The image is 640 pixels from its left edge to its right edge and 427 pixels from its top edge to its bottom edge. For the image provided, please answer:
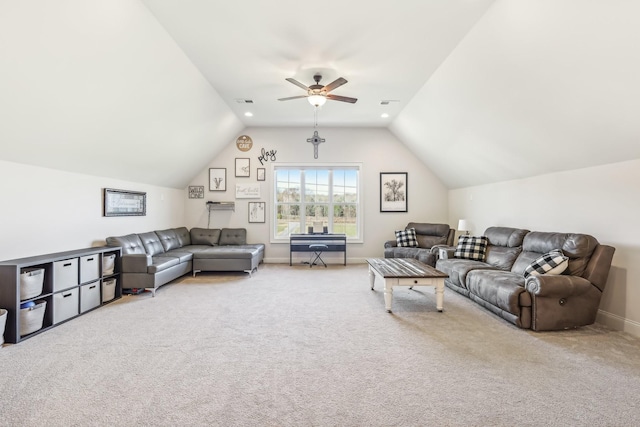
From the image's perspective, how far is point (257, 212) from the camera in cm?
727

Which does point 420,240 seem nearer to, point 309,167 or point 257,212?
point 309,167

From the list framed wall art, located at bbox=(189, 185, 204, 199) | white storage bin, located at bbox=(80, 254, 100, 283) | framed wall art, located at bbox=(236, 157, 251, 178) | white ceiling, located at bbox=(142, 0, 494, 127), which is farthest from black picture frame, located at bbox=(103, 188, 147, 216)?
white ceiling, located at bbox=(142, 0, 494, 127)

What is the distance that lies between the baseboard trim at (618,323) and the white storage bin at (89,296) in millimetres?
5945

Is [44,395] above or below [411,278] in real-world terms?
below

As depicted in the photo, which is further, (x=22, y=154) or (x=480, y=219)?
(x=480, y=219)

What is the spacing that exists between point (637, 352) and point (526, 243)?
5.80 ft

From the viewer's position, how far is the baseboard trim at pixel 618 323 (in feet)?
10.1

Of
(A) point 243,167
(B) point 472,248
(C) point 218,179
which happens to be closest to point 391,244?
(B) point 472,248

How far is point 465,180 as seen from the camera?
251 inches

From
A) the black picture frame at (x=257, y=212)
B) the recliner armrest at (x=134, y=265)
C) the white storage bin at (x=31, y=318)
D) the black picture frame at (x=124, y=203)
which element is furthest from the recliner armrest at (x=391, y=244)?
the white storage bin at (x=31, y=318)

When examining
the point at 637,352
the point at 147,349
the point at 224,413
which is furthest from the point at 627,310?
the point at 147,349

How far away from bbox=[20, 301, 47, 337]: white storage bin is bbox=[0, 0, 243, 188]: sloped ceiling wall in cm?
160

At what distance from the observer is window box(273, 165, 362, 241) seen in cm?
745

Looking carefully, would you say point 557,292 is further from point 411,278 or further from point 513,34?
point 513,34
